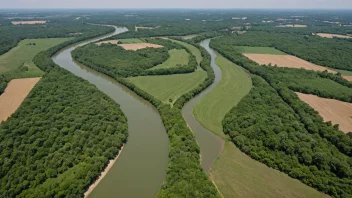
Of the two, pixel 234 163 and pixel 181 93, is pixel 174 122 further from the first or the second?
pixel 181 93

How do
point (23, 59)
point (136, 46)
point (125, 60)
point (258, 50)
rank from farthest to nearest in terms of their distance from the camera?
point (136, 46)
point (258, 50)
point (23, 59)
point (125, 60)

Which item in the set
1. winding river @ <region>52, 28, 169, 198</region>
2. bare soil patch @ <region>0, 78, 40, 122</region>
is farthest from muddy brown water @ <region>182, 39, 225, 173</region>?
bare soil patch @ <region>0, 78, 40, 122</region>

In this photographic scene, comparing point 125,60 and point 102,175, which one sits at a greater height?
point 125,60

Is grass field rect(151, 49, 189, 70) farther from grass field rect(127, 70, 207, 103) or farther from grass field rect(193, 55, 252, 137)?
grass field rect(193, 55, 252, 137)

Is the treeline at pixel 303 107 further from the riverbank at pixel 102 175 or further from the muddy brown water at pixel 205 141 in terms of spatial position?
the riverbank at pixel 102 175

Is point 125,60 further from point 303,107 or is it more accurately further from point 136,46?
point 303,107

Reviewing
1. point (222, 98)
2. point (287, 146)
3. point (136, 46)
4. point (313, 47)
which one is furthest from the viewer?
point (136, 46)

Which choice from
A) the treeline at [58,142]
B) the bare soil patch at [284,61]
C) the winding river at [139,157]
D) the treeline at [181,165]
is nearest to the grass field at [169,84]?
the winding river at [139,157]

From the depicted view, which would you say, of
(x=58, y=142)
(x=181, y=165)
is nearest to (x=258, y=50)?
(x=181, y=165)
